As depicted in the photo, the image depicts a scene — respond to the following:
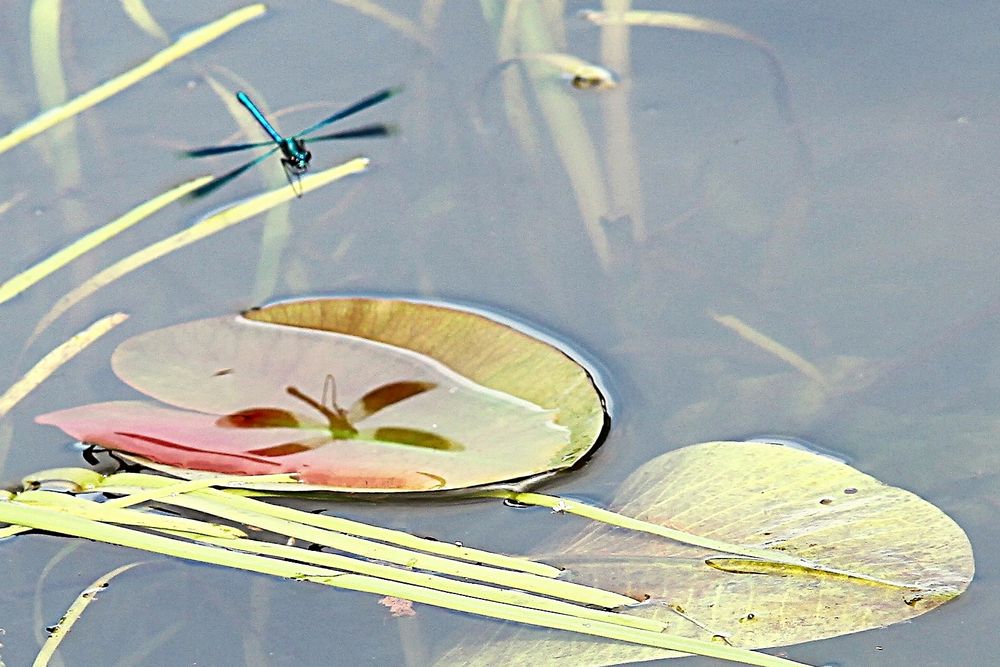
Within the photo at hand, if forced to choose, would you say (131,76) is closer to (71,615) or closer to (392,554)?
(71,615)

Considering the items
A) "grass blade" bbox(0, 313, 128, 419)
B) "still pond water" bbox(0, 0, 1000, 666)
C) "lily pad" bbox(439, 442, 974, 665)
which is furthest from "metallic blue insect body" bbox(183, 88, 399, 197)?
"lily pad" bbox(439, 442, 974, 665)

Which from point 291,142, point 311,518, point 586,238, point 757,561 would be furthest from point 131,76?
point 757,561

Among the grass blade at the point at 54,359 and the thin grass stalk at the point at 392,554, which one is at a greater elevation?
the grass blade at the point at 54,359

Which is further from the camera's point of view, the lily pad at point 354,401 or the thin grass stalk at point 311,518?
the lily pad at point 354,401

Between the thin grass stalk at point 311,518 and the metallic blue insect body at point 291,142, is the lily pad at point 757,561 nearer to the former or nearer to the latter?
the thin grass stalk at point 311,518

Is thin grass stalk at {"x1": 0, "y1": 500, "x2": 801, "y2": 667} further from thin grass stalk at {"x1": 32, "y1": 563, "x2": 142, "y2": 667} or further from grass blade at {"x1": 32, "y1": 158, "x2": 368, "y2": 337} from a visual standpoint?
grass blade at {"x1": 32, "y1": 158, "x2": 368, "y2": 337}

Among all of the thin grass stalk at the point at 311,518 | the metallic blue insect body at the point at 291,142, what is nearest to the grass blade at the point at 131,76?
the metallic blue insect body at the point at 291,142

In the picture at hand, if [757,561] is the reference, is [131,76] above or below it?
above
